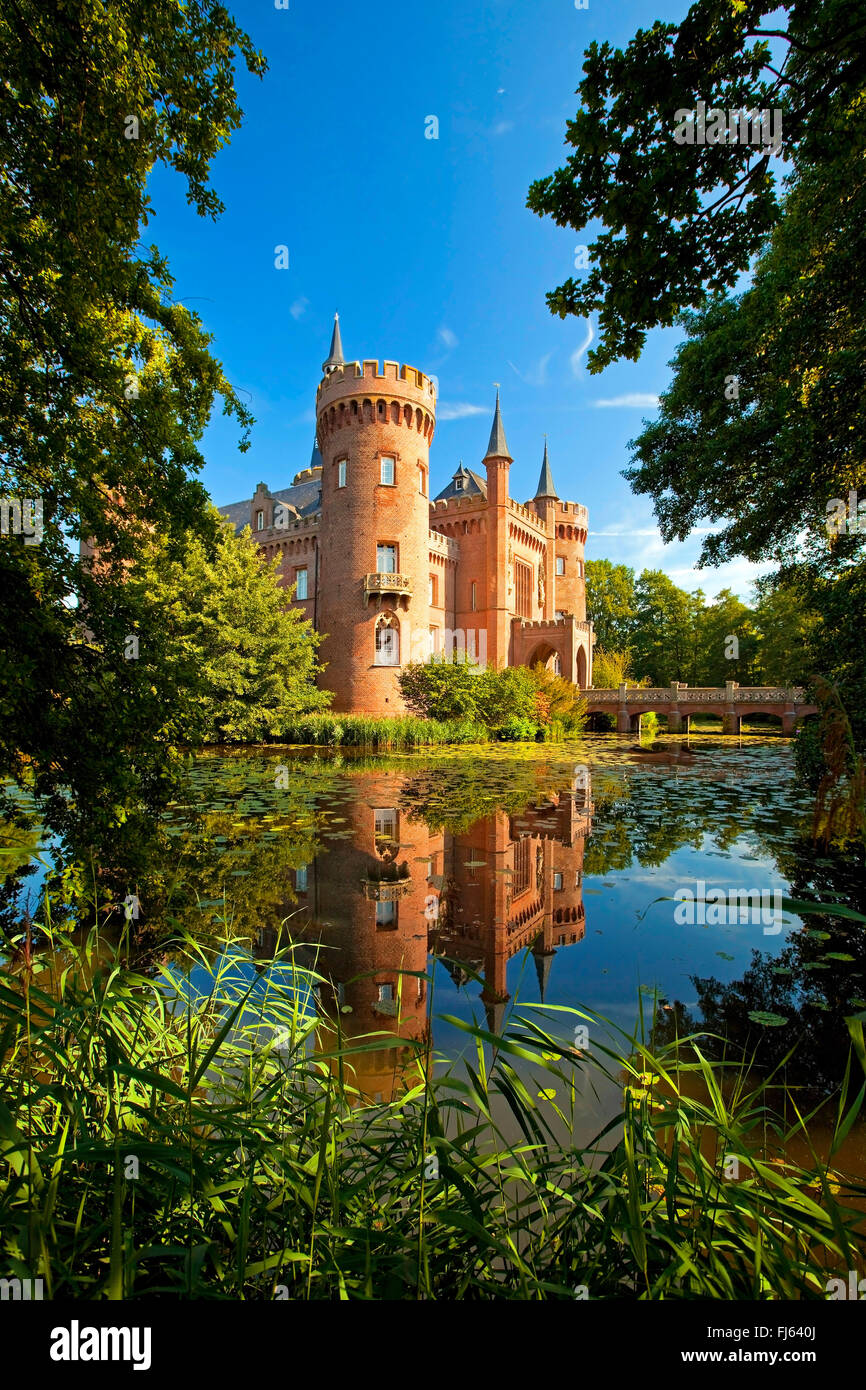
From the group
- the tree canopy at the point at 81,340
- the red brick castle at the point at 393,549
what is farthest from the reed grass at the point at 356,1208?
the red brick castle at the point at 393,549

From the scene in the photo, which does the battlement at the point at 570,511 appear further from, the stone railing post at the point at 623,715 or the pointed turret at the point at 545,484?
the stone railing post at the point at 623,715

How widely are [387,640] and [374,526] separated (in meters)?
4.94

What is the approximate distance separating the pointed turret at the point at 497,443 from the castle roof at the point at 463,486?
7.27 feet

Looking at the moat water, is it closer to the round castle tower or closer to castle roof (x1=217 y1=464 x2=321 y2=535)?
the round castle tower

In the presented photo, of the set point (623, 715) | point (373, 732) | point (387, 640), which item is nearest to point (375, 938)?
point (373, 732)

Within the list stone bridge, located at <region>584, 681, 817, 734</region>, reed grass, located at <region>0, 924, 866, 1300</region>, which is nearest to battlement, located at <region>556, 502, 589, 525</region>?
stone bridge, located at <region>584, 681, 817, 734</region>

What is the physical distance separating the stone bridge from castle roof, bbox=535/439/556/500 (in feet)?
46.1

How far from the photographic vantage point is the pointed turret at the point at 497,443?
30688 millimetres

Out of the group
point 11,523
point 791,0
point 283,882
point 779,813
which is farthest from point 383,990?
point 779,813

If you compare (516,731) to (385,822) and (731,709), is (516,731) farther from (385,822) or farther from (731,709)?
(731,709)

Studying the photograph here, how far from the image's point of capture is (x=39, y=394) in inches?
164

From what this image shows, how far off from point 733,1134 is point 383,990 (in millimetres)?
2321

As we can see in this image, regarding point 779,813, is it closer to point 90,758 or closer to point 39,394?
point 90,758

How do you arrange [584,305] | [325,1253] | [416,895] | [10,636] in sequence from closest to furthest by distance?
[325,1253], [10,636], [584,305], [416,895]
